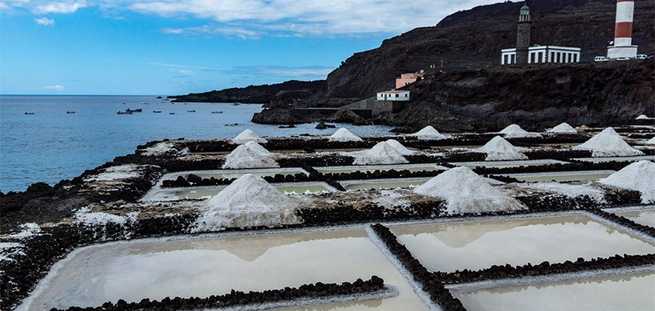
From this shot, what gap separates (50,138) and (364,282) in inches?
2237

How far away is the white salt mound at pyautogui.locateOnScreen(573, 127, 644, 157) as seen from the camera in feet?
78.7

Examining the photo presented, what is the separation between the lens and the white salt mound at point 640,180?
14914 mm

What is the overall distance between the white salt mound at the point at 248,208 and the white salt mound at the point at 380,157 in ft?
29.9

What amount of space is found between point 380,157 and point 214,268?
524 inches

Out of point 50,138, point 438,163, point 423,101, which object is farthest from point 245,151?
point 423,101

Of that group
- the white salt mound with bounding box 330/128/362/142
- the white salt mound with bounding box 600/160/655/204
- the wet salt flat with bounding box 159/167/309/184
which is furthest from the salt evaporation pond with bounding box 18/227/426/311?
the white salt mound with bounding box 330/128/362/142

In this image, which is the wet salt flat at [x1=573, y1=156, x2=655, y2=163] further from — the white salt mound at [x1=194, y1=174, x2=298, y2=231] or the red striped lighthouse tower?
the red striped lighthouse tower

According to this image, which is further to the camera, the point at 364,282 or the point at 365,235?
the point at 365,235

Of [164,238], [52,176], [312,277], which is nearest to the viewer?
[312,277]

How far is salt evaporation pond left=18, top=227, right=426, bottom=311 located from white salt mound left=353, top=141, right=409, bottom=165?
10.0m

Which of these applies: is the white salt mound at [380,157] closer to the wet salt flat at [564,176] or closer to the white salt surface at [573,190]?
the wet salt flat at [564,176]

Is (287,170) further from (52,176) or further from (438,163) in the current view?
(52,176)

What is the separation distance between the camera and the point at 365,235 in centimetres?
1184

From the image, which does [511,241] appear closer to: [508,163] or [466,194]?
[466,194]
